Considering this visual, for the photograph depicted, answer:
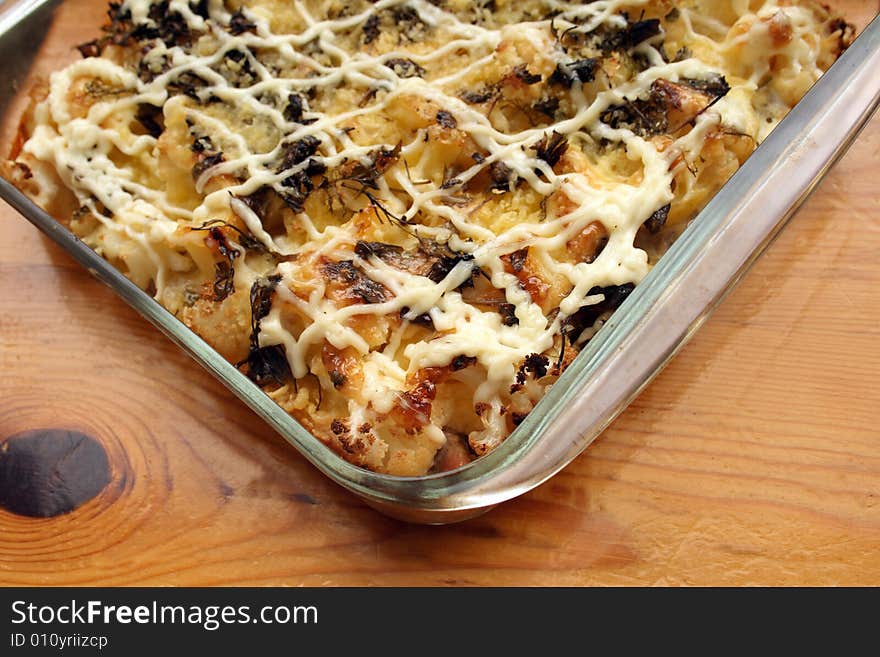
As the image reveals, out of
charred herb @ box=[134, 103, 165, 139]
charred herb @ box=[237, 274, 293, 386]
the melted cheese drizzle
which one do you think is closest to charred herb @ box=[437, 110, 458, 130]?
the melted cheese drizzle

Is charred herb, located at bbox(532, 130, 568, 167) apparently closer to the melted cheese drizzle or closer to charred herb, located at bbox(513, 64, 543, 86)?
the melted cheese drizzle

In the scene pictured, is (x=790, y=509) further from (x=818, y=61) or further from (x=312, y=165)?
(x=312, y=165)

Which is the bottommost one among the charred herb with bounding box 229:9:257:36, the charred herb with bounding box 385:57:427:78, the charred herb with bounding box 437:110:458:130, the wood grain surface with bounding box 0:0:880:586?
the wood grain surface with bounding box 0:0:880:586

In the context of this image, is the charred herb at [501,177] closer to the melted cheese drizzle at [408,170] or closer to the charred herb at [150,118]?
the melted cheese drizzle at [408,170]

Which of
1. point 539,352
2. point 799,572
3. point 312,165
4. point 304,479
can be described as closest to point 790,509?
point 799,572

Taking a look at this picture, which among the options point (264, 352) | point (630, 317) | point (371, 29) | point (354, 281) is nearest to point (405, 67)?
point (371, 29)

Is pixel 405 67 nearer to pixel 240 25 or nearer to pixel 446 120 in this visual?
pixel 446 120

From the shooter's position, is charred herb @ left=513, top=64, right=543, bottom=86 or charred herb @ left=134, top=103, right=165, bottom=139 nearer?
charred herb @ left=513, top=64, right=543, bottom=86
